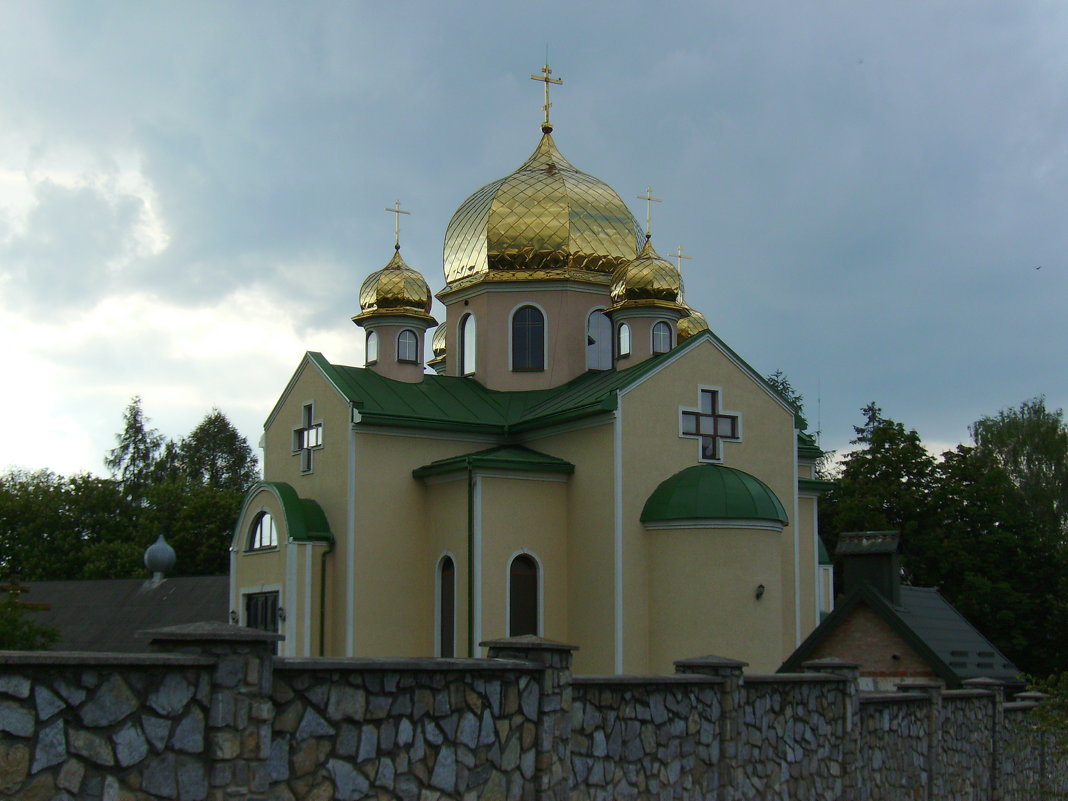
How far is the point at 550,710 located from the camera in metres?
7.86

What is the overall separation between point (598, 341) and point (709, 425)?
12.3 ft

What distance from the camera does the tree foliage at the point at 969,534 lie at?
100 ft

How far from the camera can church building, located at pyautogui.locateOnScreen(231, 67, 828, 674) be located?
18.1 metres

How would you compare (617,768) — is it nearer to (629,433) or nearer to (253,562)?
(629,433)

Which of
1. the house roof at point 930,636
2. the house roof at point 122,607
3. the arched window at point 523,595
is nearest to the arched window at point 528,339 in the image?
the arched window at point 523,595

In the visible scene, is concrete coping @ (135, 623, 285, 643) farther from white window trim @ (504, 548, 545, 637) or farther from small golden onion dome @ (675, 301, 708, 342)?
small golden onion dome @ (675, 301, 708, 342)

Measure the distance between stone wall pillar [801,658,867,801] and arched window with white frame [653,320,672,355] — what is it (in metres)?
10.6

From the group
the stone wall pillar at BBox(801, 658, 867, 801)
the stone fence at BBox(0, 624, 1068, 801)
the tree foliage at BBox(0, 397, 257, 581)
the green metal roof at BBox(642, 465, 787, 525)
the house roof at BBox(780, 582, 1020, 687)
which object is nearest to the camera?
the stone fence at BBox(0, 624, 1068, 801)

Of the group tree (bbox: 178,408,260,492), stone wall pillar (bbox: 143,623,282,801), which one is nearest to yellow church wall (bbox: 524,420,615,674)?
stone wall pillar (bbox: 143,623,282,801)

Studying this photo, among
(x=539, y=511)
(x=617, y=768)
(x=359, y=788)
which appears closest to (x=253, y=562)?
(x=539, y=511)

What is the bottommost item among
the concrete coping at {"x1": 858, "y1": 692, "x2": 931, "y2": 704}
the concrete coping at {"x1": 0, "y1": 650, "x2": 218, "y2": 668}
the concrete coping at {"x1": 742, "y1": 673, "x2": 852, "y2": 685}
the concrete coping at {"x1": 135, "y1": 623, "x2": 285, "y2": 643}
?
the concrete coping at {"x1": 858, "y1": 692, "x2": 931, "y2": 704}

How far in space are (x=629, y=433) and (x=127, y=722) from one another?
44.5 feet

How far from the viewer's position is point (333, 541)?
1947 cm

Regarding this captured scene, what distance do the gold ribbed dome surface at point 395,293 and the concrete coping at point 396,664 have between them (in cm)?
1485
